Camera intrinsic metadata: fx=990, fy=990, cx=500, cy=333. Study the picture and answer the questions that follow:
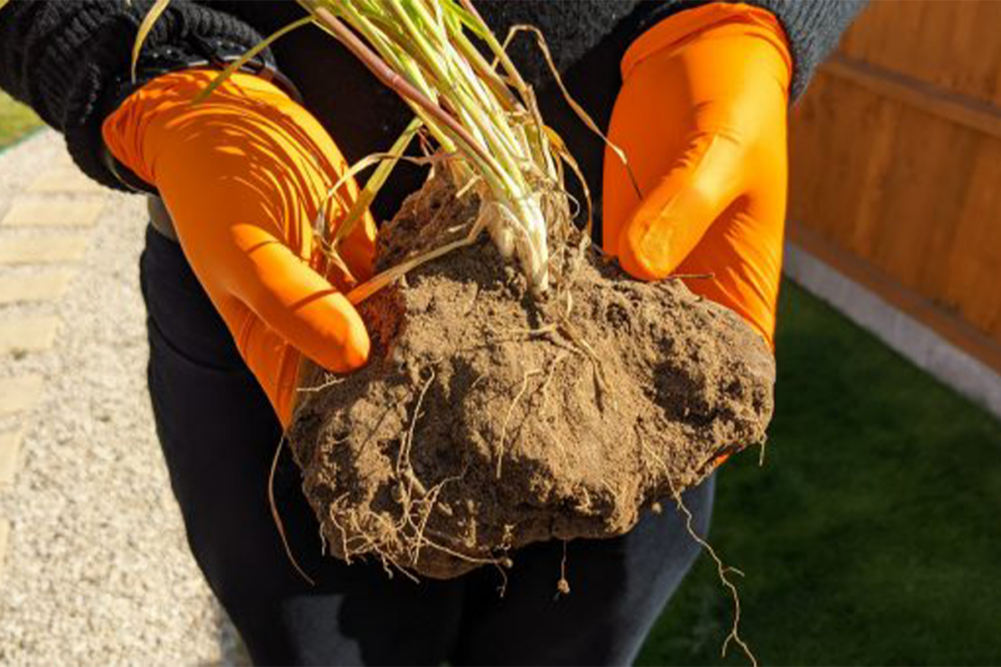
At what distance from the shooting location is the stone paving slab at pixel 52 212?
4.01 meters

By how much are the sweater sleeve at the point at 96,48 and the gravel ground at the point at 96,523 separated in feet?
5.08

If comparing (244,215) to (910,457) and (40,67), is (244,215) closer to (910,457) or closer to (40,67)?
(40,67)

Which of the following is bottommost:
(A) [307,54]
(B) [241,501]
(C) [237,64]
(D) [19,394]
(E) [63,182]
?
Result: (E) [63,182]

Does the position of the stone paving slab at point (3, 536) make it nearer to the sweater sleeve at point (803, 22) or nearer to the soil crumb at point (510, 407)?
the soil crumb at point (510, 407)

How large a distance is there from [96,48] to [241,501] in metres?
0.58

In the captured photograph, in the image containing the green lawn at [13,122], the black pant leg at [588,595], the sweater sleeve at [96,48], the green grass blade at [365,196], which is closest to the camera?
the green grass blade at [365,196]

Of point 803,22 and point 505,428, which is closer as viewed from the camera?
point 505,428

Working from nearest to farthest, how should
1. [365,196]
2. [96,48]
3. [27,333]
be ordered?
[365,196] → [96,48] → [27,333]

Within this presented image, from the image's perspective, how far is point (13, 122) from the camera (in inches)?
203

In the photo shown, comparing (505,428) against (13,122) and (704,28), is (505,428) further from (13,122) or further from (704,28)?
(13,122)

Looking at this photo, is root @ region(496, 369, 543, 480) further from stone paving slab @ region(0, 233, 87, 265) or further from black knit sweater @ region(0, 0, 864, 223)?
stone paving slab @ region(0, 233, 87, 265)

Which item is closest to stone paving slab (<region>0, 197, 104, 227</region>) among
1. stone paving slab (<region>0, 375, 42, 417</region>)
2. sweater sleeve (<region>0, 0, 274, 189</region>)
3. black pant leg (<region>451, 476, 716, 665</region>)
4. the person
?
stone paving slab (<region>0, 375, 42, 417</region>)

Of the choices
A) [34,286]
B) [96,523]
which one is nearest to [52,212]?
[34,286]

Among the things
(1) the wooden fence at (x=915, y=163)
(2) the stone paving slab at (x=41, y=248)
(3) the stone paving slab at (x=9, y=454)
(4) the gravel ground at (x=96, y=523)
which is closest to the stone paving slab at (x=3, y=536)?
(4) the gravel ground at (x=96, y=523)
